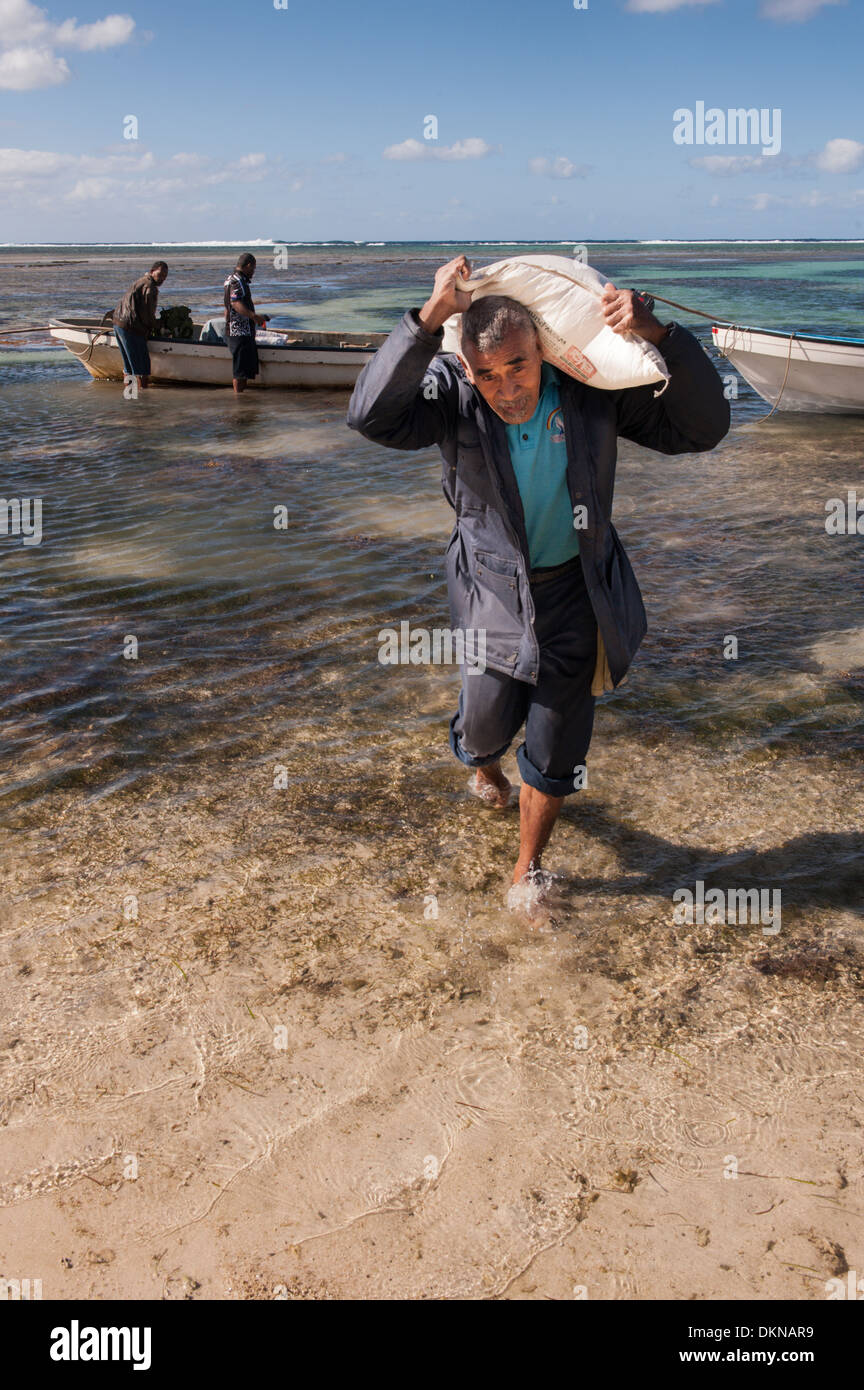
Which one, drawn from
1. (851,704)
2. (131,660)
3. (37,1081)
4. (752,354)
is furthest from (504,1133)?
(752,354)

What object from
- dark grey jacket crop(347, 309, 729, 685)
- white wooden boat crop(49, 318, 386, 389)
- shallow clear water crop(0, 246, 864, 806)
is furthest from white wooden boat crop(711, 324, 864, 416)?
dark grey jacket crop(347, 309, 729, 685)

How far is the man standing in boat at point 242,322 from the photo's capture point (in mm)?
14859

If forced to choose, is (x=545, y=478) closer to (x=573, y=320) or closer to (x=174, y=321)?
(x=573, y=320)

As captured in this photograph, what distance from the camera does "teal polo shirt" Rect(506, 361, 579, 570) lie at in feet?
10.1

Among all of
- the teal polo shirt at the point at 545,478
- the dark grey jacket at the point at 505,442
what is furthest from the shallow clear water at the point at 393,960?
the teal polo shirt at the point at 545,478

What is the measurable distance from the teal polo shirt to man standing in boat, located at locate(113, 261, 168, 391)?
14.2m

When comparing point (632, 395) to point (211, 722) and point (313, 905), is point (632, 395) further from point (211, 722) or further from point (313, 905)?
point (211, 722)

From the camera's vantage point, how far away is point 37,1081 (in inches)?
112

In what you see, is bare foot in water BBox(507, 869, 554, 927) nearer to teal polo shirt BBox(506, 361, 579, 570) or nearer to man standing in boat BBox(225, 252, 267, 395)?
teal polo shirt BBox(506, 361, 579, 570)

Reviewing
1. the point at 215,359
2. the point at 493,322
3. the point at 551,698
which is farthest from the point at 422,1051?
the point at 215,359

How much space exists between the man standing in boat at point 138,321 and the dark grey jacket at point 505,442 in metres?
14.1

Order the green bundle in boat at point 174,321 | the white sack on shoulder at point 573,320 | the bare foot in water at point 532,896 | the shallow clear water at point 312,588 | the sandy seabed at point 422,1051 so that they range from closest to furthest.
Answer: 1. the sandy seabed at point 422,1051
2. the white sack on shoulder at point 573,320
3. the bare foot in water at point 532,896
4. the shallow clear water at point 312,588
5. the green bundle in boat at point 174,321

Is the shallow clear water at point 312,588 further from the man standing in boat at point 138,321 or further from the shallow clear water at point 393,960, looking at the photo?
the man standing in boat at point 138,321
